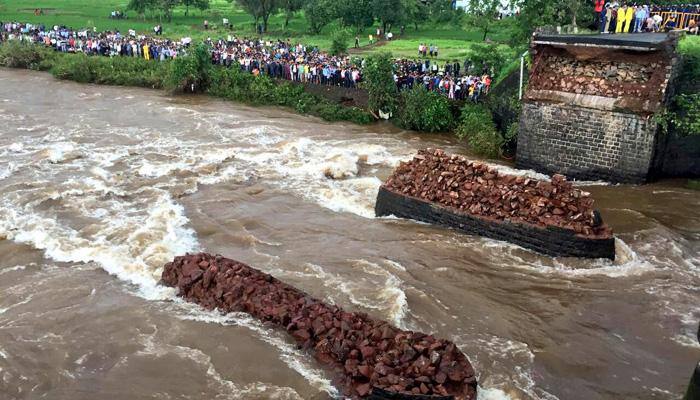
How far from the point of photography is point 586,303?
36.8 ft

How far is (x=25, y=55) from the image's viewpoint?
34656 mm

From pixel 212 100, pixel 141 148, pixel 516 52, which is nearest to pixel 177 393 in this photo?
pixel 141 148

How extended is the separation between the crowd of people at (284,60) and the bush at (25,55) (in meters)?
1.23

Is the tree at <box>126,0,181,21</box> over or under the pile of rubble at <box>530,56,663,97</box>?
over

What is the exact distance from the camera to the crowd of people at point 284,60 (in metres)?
24.0

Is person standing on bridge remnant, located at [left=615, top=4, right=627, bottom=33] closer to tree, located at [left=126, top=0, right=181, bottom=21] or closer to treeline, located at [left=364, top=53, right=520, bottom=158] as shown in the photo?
treeline, located at [left=364, top=53, right=520, bottom=158]

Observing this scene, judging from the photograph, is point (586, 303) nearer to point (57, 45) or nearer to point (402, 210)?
point (402, 210)

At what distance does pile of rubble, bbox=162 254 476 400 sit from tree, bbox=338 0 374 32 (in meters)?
32.4

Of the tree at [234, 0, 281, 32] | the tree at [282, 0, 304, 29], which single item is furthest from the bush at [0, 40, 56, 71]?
the tree at [282, 0, 304, 29]

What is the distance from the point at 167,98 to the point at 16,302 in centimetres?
1947

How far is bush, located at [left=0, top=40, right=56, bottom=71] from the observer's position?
34562mm

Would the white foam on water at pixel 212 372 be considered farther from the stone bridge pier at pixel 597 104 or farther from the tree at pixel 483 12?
the tree at pixel 483 12

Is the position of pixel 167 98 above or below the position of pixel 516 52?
below

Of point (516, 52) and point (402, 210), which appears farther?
point (516, 52)
